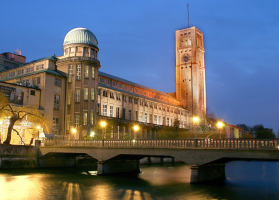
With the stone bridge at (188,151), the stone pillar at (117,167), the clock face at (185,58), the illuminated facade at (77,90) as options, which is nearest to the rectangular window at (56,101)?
the illuminated facade at (77,90)

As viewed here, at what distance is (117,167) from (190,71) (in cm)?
10310

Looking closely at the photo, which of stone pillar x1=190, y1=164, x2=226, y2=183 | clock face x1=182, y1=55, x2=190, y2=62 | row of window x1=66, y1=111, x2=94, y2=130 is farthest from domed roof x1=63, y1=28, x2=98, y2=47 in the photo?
clock face x1=182, y1=55, x2=190, y2=62

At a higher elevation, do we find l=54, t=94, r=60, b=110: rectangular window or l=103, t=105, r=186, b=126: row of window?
l=54, t=94, r=60, b=110: rectangular window

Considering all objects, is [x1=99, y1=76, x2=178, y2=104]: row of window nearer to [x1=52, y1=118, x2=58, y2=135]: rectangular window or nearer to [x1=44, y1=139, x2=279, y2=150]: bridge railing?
[x1=52, y1=118, x2=58, y2=135]: rectangular window

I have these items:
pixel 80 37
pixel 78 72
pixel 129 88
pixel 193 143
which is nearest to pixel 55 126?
pixel 78 72

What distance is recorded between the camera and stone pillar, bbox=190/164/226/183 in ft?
114

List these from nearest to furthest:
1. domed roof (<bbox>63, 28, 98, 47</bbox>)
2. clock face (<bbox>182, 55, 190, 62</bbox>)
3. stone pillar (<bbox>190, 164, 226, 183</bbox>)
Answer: stone pillar (<bbox>190, 164, 226, 183</bbox>), domed roof (<bbox>63, 28, 98, 47</bbox>), clock face (<bbox>182, 55, 190, 62</bbox>)

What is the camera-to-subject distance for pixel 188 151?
35.6 meters

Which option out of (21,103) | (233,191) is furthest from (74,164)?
(233,191)

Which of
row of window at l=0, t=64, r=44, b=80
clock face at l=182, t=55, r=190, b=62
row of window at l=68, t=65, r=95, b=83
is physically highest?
clock face at l=182, t=55, r=190, b=62

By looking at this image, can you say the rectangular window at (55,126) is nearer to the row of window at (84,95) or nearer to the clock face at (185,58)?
the row of window at (84,95)

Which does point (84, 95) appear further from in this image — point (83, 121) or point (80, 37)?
point (80, 37)

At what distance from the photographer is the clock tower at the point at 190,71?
142m

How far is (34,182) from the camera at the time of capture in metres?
36.6
